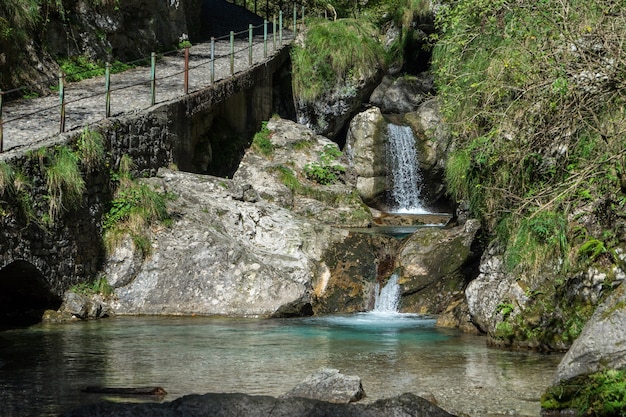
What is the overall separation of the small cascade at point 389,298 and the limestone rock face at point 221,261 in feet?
3.85

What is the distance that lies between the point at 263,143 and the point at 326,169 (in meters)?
1.66

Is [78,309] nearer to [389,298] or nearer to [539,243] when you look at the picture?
[389,298]

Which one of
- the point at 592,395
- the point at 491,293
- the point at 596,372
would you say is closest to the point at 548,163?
the point at 491,293

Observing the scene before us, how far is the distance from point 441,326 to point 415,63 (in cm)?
→ 1306

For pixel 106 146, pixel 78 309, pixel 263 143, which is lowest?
pixel 78 309

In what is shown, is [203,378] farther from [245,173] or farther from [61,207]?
[245,173]

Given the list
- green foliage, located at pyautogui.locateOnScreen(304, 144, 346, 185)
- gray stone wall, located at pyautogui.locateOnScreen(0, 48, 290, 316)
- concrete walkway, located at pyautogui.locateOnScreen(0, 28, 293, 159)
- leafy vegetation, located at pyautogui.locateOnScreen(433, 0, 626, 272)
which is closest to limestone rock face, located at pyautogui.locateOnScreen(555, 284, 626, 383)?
leafy vegetation, located at pyautogui.locateOnScreen(433, 0, 626, 272)

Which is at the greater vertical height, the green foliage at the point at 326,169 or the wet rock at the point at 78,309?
the green foliage at the point at 326,169

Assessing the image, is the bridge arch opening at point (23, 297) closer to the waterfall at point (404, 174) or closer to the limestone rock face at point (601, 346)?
the limestone rock face at point (601, 346)

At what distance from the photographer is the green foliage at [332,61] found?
24078mm

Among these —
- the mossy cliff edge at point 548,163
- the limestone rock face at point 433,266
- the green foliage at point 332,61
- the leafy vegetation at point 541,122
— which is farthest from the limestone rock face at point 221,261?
the green foliage at point 332,61

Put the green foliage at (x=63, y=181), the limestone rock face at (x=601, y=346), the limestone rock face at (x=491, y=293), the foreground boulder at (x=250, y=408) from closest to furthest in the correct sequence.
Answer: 1. the foreground boulder at (x=250, y=408)
2. the limestone rock face at (x=601, y=346)
3. the limestone rock face at (x=491, y=293)
4. the green foliage at (x=63, y=181)

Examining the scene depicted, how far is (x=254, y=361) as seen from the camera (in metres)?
10.8

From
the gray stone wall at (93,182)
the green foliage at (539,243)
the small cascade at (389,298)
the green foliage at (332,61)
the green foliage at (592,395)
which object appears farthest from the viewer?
the green foliage at (332,61)
